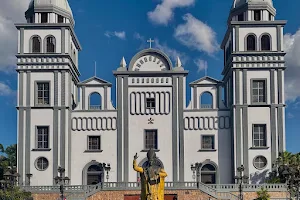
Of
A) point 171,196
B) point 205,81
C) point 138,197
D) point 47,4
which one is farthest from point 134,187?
point 47,4

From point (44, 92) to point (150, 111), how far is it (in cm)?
957

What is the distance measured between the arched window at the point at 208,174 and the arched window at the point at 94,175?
8950 mm

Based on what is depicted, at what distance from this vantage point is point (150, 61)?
5528 centimetres

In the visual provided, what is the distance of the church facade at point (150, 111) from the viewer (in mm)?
52594

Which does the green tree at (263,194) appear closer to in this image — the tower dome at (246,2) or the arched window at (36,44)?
the tower dome at (246,2)

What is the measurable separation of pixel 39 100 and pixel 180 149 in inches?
519

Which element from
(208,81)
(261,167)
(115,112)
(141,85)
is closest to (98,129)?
(115,112)

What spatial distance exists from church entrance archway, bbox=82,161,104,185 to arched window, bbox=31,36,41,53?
1118 cm

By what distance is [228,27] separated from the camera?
56.2 m

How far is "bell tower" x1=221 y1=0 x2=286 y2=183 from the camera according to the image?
52250mm

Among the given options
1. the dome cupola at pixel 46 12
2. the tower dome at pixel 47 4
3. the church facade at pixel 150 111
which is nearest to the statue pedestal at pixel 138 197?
the church facade at pixel 150 111

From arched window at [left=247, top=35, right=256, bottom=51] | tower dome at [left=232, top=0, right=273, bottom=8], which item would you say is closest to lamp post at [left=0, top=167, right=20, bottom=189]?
arched window at [left=247, top=35, right=256, bottom=51]

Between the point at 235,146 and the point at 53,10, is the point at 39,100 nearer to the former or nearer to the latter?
the point at 53,10

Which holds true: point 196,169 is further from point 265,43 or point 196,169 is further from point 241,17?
point 241,17
